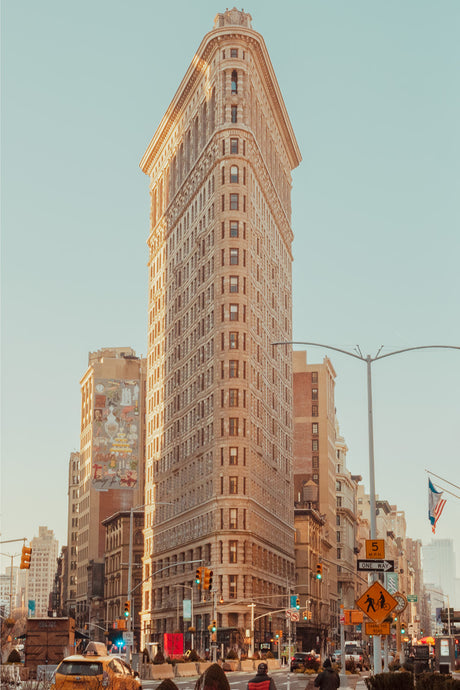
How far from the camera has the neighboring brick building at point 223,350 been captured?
380 ft

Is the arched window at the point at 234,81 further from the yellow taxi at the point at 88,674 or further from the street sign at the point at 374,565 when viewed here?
the yellow taxi at the point at 88,674

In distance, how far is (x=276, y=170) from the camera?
149875mm

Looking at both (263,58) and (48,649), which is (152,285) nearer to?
(263,58)

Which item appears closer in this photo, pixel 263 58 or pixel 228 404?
pixel 228 404

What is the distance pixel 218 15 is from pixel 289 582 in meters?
79.4

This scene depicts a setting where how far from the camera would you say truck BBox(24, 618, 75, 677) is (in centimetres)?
4831

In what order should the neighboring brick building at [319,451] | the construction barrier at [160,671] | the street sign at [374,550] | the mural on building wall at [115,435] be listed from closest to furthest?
the street sign at [374,550], the construction barrier at [160,671], the mural on building wall at [115,435], the neighboring brick building at [319,451]

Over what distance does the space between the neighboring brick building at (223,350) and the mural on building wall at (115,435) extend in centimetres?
1385

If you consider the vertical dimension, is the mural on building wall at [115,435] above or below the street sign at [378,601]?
above

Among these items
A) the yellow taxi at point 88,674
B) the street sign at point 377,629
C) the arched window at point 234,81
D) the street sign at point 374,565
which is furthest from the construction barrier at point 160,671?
the arched window at point 234,81

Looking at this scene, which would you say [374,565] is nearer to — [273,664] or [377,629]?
[377,629]

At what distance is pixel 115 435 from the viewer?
9706 centimetres

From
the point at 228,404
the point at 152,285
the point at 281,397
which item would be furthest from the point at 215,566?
the point at 152,285

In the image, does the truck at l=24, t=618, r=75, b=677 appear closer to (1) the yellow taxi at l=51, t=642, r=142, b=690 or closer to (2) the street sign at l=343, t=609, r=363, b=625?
(1) the yellow taxi at l=51, t=642, r=142, b=690
